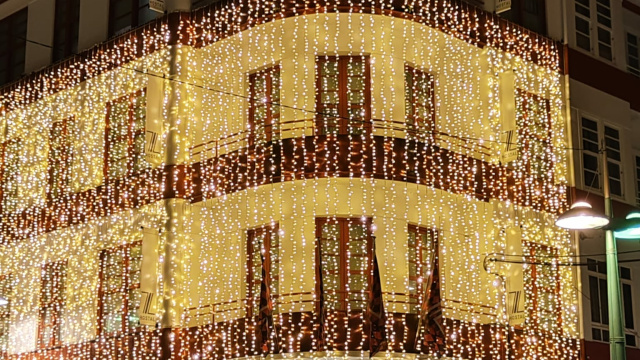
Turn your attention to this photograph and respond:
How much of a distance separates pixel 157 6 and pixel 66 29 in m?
5.00

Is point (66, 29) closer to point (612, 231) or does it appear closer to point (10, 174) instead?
point (10, 174)

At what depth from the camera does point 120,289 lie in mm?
28719

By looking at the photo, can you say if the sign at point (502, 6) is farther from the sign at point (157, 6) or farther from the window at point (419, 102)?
the sign at point (157, 6)

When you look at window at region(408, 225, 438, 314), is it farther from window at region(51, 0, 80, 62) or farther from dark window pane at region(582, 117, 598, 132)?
window at region(51, 0, 80, 62)

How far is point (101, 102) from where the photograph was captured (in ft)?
100

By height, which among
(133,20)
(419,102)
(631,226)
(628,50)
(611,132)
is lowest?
(631,226)

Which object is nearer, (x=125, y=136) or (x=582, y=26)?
(x=125, y=136)

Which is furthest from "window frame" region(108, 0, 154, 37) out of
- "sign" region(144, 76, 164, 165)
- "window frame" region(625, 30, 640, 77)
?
"window frame" region(625, 30, 640, 77)

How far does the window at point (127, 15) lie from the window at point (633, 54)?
1419 cm

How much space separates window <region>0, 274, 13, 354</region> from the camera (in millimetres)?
31766

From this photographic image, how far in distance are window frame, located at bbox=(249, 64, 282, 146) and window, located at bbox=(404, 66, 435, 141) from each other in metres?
2.99

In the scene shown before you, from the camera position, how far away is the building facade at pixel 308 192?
25484 mm

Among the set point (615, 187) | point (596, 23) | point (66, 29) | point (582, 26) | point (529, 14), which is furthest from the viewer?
point (66, 29)

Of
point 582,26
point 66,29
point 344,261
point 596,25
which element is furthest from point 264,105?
point 596,25
